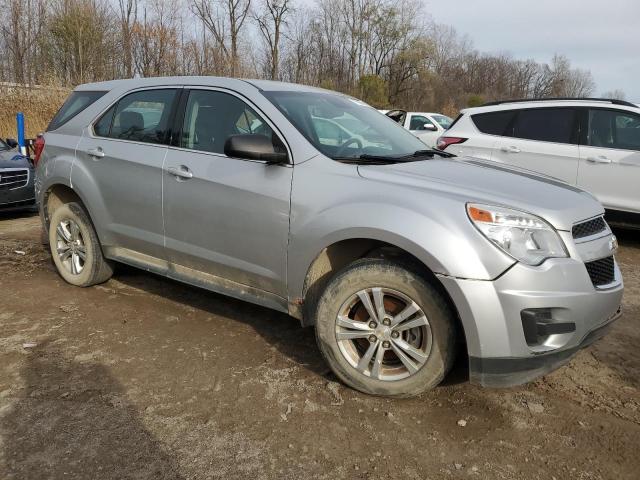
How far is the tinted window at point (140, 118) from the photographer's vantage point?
3.95m

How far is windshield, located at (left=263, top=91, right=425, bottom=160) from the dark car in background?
5.98 meters

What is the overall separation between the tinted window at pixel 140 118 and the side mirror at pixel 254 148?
95 cm

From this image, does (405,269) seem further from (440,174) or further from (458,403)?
(458,403)

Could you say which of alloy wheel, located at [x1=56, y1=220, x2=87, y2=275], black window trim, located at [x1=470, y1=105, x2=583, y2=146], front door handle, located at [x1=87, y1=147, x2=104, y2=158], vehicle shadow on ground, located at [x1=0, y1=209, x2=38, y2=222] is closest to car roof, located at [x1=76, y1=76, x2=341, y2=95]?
front door handle, located at [x1=87, y1=147, x2=104, y2=158]

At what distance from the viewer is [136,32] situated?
2753 cm

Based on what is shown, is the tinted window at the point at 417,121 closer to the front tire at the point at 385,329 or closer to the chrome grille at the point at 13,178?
the chrome grille at the point at 13,178

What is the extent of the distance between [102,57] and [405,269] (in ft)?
87.7

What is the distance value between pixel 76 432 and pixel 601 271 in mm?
2781

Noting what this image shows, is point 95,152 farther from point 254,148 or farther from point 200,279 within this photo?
point 254,148

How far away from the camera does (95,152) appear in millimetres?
4266

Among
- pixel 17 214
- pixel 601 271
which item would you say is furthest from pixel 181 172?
pixel 17 214

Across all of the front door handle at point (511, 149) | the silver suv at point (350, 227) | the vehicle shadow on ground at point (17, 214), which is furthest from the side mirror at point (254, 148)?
the vehicle shadow on ground at point (17, 214)

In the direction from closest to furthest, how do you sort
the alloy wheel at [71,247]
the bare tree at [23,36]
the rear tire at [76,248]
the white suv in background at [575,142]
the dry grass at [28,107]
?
the rear tire at [76,248] → the alloy wheel at [71,247] → the white suv in background at [575,142] → the dry grass at [28,107] → the bare tree at [23,36]

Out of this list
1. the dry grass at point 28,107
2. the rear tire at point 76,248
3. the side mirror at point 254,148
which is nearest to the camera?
the side mirror at point 254,148
